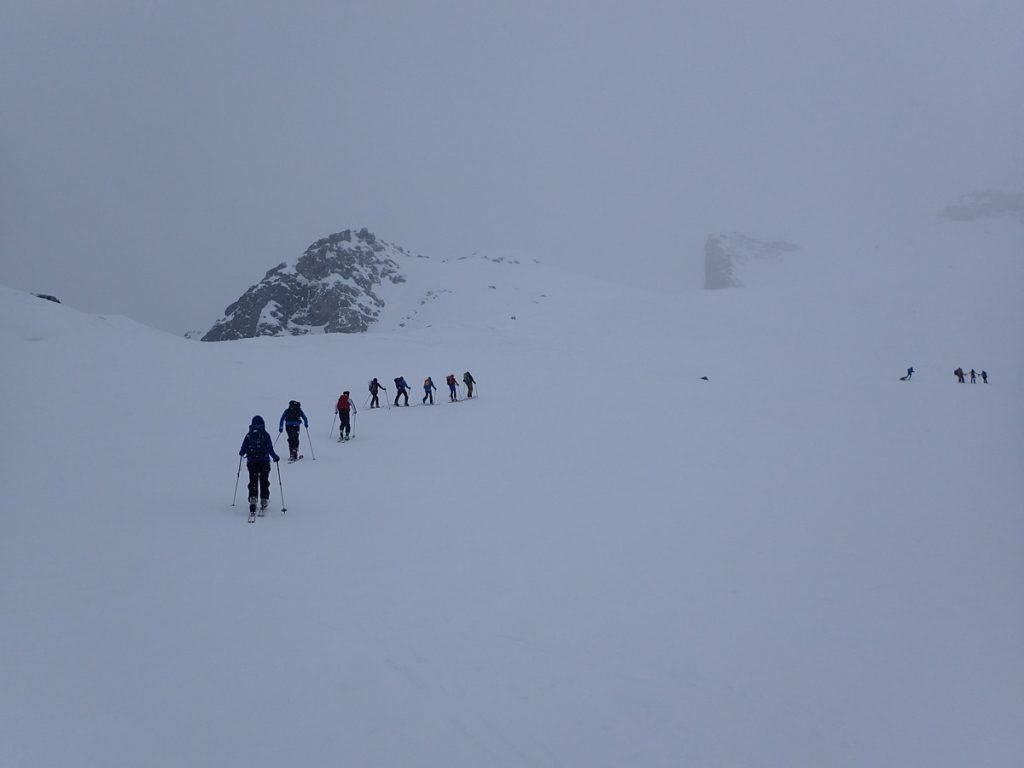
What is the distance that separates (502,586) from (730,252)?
16091 cm

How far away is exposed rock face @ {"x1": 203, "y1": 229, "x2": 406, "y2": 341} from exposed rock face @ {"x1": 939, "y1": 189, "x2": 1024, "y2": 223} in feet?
445

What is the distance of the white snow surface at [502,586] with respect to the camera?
5.48 meters

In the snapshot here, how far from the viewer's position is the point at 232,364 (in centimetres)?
2944

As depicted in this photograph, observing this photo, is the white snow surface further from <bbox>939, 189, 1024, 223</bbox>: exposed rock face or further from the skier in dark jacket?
<bbox>939, 189, 1024, 223</bbox>: exposed rock face

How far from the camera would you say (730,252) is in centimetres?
15200

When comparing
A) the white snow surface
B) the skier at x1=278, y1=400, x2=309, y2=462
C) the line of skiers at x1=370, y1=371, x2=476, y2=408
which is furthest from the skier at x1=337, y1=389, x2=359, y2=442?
the line of skiers at x1=370, y1=371, x2=476, y2=408

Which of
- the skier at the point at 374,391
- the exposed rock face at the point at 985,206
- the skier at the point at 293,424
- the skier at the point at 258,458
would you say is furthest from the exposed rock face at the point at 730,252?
the skier at the point at 258,458

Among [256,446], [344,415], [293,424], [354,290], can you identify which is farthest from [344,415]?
[354,290]

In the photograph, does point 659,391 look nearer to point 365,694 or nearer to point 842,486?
point 842,486

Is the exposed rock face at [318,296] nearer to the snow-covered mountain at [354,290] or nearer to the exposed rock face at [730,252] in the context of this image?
the snow-covered mountain at [354,290]

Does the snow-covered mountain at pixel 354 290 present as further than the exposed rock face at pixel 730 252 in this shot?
No

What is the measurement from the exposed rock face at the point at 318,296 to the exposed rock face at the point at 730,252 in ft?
305

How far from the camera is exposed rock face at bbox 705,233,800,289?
146m

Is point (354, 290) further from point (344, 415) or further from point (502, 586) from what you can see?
point (502, 586)
